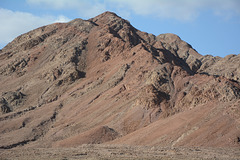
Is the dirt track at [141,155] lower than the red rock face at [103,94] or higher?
lower

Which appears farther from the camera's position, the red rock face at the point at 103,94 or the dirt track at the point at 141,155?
the red rock face at the point at 103,94

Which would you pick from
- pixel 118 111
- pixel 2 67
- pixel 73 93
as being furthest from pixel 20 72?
pixel 118 111

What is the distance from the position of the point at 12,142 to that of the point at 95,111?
16772mm

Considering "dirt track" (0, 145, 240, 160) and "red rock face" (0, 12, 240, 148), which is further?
"red rock face" (0, 12, 240, 148)

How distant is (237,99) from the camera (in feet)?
191

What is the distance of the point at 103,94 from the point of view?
261ft

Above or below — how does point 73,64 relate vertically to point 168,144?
above

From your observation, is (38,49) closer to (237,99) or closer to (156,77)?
(156,77)

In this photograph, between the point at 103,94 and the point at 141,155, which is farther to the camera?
the point at 103,94

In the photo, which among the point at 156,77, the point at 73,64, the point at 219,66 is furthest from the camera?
the point at 219,66

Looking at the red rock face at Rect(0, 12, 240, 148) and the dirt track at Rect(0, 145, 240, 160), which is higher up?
the red rock face at Rect(0, 12, 240, 148)

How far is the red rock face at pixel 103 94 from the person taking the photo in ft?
184

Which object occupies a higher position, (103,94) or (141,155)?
(103,94)

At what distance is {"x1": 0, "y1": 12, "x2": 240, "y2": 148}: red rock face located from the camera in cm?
5600
